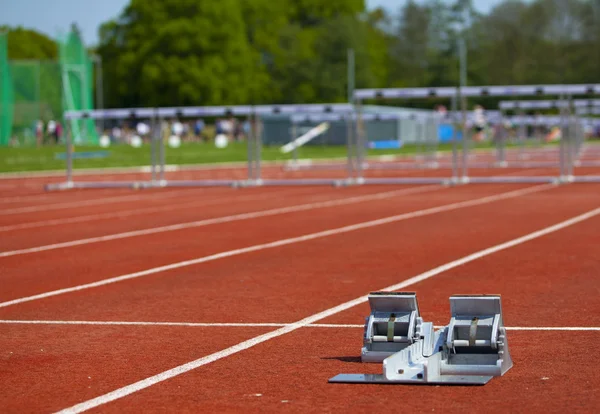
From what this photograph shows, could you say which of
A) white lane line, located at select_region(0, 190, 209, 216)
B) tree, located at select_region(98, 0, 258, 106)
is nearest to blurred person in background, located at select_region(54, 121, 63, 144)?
tree, located at select_region(98, 0, 258, 106)

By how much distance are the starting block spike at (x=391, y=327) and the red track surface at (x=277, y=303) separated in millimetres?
136

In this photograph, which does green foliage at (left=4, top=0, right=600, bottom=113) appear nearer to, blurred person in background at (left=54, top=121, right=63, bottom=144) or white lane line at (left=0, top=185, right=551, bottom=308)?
Answer: blurred person in background at (left=54, top=121, right=63, bottom=144)

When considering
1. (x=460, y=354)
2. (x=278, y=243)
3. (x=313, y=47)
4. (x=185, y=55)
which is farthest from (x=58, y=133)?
(x=460, y=354)

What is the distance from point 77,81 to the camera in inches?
Result: 2208

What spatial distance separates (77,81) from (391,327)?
168 ft

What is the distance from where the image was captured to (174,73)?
280 ft

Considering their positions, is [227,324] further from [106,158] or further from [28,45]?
[28,45]

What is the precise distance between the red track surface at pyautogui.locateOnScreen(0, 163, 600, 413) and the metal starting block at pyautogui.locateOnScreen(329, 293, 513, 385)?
0.40 ft

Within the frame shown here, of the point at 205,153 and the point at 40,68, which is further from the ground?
the point at 40,68

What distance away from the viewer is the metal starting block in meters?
6.08

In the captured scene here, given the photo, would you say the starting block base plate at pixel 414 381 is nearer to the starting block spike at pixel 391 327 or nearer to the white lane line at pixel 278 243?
the starting block spike at pixel 391 327

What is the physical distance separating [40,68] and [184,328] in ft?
154

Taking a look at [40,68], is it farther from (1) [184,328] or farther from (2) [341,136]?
(1) [184,328]

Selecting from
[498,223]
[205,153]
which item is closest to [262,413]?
[498,223]
